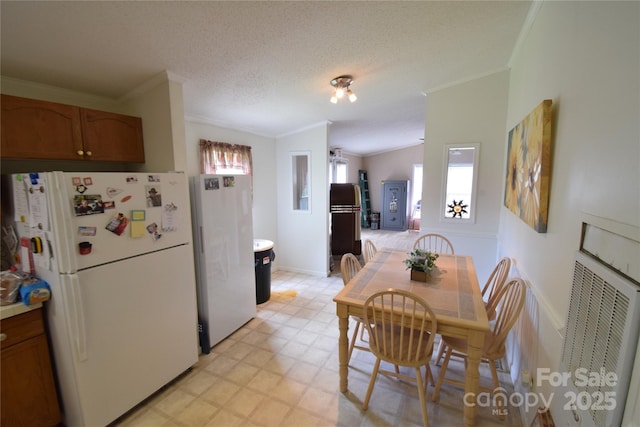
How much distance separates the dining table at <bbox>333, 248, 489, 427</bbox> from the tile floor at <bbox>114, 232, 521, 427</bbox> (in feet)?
0.54

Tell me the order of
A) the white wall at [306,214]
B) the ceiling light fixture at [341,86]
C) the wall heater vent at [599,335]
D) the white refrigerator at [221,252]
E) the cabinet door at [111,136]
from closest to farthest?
1. the wall heater vent at [599,335]
2. the cabinet door at [111,136]
3. the white refrigerator at [221,252]
4. the ceiling light fixture at [341,86]
5. the white wall at [306,214]

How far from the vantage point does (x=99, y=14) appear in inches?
52.1

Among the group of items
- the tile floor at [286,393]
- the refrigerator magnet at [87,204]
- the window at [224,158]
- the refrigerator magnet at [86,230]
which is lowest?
the tile floor at [286,393]

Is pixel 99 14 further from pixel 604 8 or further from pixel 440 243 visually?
pixel 440 243

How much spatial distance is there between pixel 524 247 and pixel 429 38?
176cm

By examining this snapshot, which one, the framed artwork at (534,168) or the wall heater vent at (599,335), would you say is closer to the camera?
the wall heater vent at (599,335)

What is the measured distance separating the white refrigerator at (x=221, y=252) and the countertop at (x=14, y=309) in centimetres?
105

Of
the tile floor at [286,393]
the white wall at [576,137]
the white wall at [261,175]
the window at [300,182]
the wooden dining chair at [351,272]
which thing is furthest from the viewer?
the window at [300,182]

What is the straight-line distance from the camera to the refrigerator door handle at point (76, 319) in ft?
4.84

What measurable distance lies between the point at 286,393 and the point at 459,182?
306 cm

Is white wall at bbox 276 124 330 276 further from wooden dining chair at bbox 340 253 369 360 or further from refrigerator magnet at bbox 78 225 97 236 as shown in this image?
refrigerator magnet at bbox 78 225 97 236

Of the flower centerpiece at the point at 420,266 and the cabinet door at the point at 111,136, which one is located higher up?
the cabinet door at the point at 111,136

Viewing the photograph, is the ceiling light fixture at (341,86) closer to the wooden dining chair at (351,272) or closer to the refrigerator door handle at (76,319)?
the wooden dining chair at (351,272)

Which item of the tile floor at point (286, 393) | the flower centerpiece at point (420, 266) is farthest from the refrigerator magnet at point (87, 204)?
the flower centerpiece at point (420, 266)
